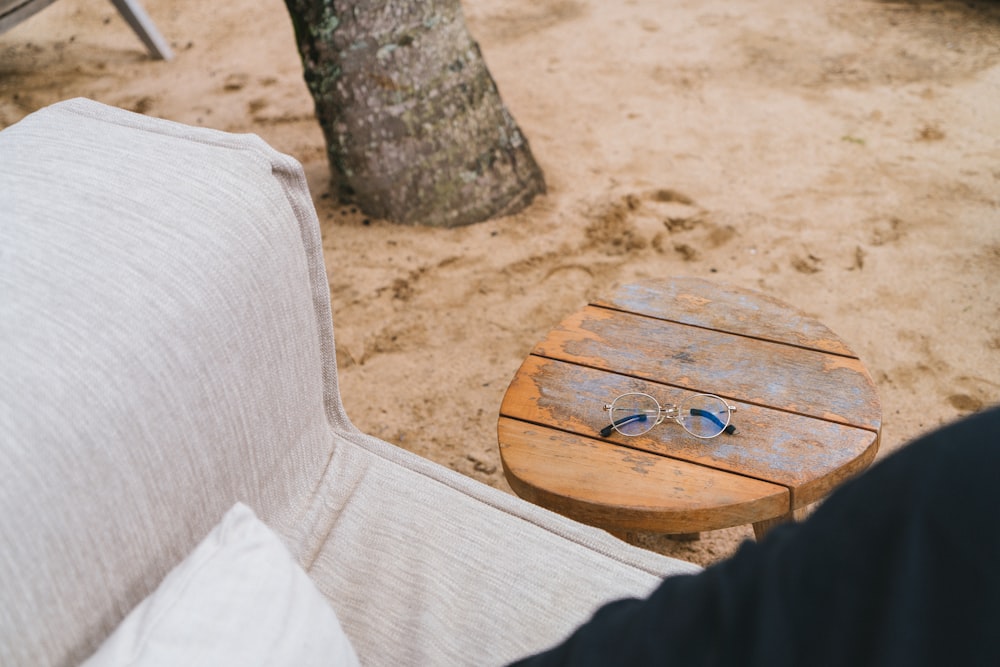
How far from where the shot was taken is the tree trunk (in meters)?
2.76

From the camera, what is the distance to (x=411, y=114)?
9.39 ft

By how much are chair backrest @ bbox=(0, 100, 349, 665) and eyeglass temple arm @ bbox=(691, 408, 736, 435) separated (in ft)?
2.13

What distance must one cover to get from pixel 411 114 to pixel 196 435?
6.58ft

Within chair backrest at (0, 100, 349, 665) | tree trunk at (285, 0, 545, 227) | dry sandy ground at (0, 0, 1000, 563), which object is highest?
chair backrest at (0, 100, 349, 665)

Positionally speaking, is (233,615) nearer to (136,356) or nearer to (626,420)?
(136,356)

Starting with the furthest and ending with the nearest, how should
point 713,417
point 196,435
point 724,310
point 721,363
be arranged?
1. point 724,310
2. point 721,363
3. point 713,417
4. point 196,435

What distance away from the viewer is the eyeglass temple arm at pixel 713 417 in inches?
55.1

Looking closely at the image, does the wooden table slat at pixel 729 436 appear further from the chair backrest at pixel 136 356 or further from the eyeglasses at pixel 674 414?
the chair backrest at pixel 136 356

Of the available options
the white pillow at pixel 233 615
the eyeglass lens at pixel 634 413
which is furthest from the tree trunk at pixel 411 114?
the white pillow at pixel 233 615

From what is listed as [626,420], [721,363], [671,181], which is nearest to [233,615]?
[626,420]

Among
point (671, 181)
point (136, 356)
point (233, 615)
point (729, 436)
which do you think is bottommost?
point (671, 181)

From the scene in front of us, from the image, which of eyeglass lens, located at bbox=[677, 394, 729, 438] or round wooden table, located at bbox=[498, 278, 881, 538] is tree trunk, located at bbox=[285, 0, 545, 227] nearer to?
round wooden table, located at bbox=[498, 278, 881, 538]

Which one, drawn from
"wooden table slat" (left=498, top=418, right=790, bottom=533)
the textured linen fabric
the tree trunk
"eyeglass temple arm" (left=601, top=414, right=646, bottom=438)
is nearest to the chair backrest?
the textured linen fabric

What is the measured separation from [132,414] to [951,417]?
1973mm
